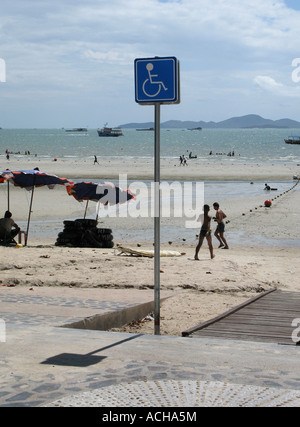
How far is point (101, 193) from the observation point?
55.8 ft

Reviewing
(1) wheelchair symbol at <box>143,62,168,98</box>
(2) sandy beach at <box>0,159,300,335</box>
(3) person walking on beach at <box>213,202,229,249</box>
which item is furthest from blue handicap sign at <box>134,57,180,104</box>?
(3) person walking on beach at <box>213,202,229,249</box>

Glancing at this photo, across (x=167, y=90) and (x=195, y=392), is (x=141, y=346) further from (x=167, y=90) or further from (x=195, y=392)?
(x=167, y=90)

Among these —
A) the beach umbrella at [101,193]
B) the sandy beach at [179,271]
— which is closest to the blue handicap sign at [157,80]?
the sandy beach at [179,271]

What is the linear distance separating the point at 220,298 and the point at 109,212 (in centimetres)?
1641

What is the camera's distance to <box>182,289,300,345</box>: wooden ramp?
667 cm

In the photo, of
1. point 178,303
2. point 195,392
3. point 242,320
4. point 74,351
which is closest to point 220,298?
point 178,303

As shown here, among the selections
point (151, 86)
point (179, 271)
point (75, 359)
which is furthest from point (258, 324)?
point (179, 271)

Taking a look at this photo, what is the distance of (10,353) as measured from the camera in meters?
5.61

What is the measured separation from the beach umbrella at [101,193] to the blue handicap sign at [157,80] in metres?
10.7

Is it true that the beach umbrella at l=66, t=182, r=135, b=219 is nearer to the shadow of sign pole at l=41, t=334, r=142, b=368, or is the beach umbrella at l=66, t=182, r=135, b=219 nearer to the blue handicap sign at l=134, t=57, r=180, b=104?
the blue handicap sign at l=134, t=57, r=180, b=104

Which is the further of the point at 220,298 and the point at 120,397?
the point at 220,298

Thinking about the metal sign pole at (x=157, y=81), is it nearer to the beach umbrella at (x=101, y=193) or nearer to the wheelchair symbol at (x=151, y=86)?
the wheelchair symbol at (x=151, y=86)

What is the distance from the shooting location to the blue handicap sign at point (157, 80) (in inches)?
239
